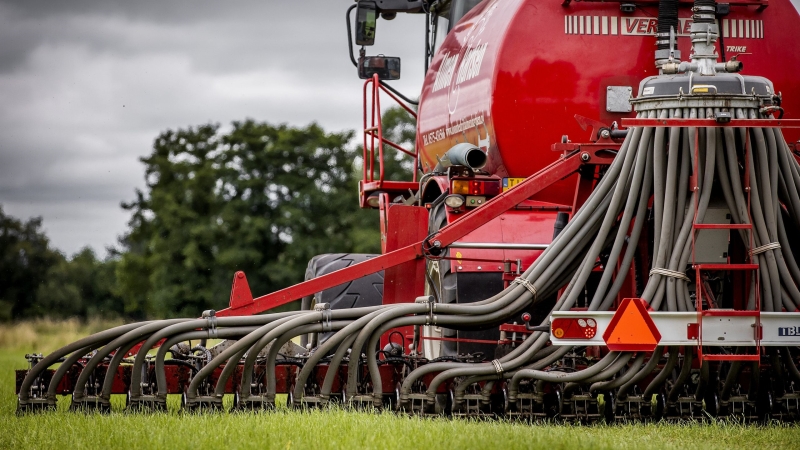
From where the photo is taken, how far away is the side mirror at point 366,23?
36.8 feet

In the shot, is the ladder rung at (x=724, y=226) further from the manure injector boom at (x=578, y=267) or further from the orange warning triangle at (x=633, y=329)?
the orange warning triangle at (x=633, y=329)

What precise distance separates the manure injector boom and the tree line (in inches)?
642

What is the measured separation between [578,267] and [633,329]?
87 centimetres

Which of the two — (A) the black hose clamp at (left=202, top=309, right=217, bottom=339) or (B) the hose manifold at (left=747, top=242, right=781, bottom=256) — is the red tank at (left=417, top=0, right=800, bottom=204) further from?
(A) the black hose clamp at (left=202, top=309, right=217, bottom=339)

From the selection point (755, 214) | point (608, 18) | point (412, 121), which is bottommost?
point (755, 214)

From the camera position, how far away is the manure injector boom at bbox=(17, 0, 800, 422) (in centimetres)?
656

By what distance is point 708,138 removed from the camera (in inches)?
259

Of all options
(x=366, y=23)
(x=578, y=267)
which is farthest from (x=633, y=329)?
(x=366, y=23)

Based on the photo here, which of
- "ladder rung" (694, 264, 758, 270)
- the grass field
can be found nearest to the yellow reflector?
the grass field

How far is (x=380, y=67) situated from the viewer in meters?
11.4

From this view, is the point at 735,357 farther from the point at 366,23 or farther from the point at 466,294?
the point at 366,23

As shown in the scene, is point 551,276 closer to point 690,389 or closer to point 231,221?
point 690,389

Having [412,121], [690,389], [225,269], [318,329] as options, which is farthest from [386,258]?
[412,121]

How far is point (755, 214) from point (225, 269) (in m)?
23.4
